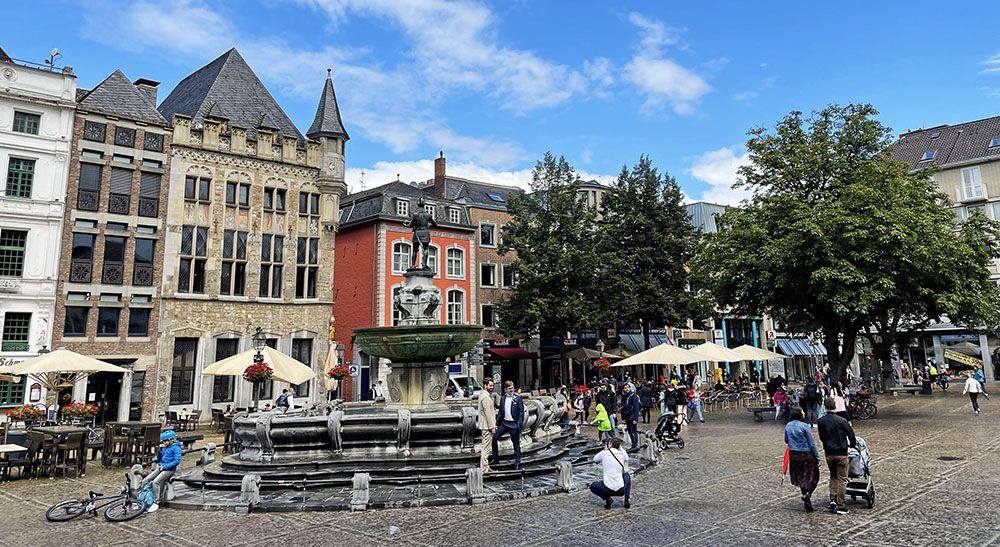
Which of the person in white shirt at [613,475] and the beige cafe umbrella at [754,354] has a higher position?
the beige cafe umbrella at [754,354]

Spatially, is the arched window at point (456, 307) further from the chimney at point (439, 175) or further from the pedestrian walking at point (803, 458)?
the pedestrian walking at point (803, 458)

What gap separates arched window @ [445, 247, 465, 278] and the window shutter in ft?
61.0

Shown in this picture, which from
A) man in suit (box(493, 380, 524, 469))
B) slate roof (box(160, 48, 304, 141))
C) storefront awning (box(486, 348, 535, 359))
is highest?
slate roof (box(160, 48, 304, 141))

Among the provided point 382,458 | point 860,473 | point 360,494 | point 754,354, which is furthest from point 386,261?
point 860,473

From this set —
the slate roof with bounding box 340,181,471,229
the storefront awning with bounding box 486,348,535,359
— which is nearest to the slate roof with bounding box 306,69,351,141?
the slate roof with bounding box 340,181,471,229

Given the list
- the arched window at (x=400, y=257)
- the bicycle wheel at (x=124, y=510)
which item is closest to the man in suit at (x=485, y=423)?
the bicycle wheel at (x=124, y=510)

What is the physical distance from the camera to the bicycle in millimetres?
9930

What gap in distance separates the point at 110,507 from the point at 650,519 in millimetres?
8343

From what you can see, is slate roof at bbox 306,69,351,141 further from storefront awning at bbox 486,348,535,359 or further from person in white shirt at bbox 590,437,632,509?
person in white shirt at bbox 590,437,632,509

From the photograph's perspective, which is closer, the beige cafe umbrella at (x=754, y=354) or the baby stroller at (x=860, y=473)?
the baby stroller at (x=860, y=473)

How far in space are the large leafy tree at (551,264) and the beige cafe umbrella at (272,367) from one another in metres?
17.7

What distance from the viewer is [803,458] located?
9219 mm

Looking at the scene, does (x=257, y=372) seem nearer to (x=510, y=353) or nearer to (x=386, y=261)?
(x=386, y=261)

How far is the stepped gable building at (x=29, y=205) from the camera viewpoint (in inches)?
1025
